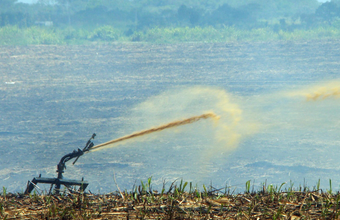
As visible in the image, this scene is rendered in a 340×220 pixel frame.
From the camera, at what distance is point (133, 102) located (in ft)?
263

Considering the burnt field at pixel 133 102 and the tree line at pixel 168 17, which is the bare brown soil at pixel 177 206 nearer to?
the burnt field at pixel 133 102

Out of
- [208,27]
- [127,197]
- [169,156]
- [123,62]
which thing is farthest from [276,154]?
[208,27]

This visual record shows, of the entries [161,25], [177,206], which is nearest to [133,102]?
[177,206]

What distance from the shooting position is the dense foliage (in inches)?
7303

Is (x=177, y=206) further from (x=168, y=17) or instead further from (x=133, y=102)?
(x=168, y=17)

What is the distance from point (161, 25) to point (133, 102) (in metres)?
113

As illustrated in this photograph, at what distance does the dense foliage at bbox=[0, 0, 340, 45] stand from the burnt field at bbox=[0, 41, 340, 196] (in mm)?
4898

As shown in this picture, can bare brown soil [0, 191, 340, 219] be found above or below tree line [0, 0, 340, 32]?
below

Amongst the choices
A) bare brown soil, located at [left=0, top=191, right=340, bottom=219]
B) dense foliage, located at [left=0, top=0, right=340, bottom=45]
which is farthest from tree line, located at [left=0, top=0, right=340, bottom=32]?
bare brown soil, located at [left=0, top=191, right=340, bottom=219]

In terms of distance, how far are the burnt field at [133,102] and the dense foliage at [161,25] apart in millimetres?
4898

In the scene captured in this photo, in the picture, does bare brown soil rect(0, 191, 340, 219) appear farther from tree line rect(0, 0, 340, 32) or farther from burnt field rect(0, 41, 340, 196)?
tree line rect(0, 0, 340, 32)

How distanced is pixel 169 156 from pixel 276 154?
35.9 ft

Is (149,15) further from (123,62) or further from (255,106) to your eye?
→ (255,106)

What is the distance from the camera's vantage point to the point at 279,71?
122 m
